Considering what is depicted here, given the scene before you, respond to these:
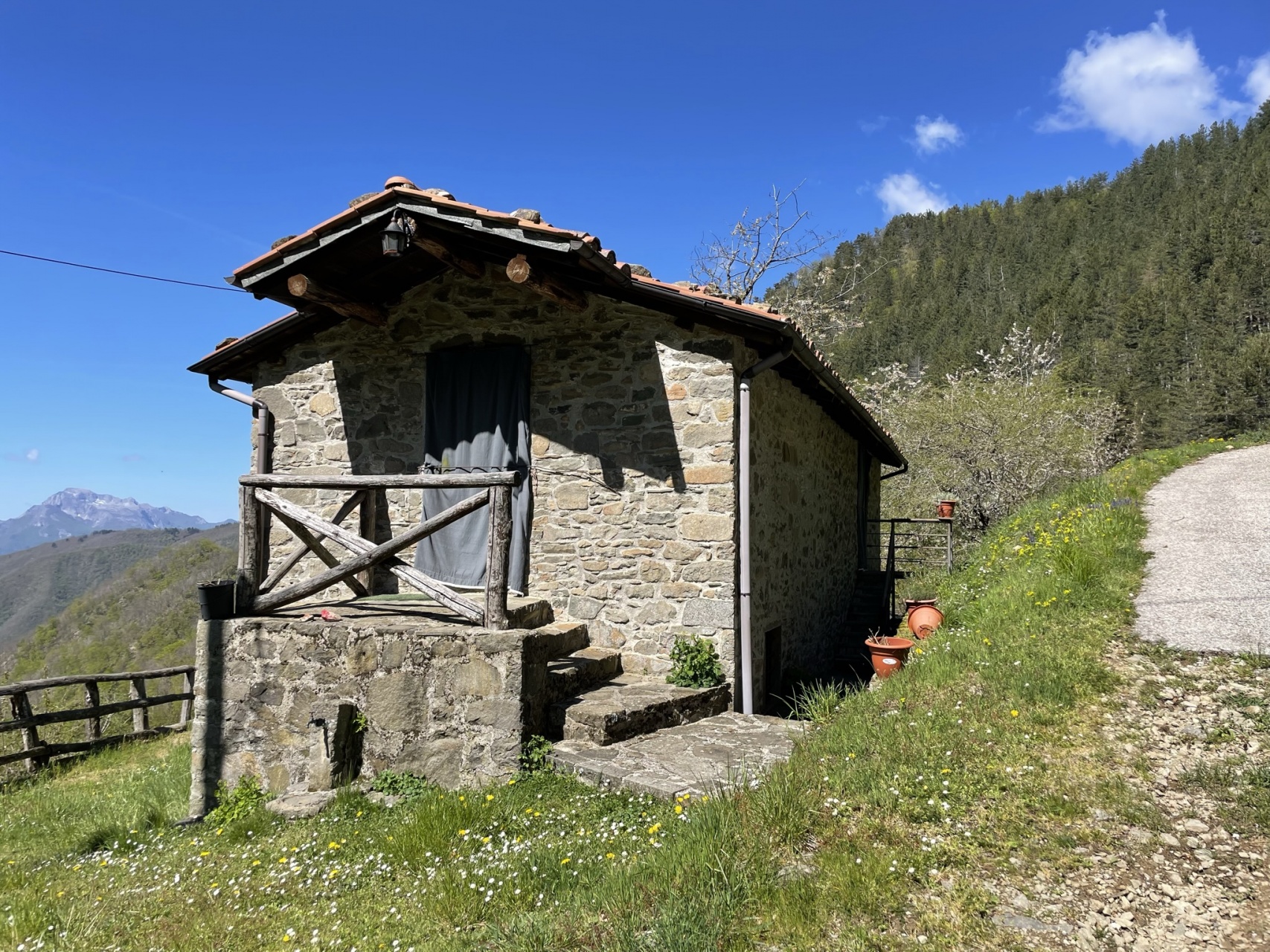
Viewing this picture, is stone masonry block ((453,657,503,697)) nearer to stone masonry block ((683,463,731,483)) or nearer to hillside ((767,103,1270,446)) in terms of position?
stone masonry block ((683,463,731,483))

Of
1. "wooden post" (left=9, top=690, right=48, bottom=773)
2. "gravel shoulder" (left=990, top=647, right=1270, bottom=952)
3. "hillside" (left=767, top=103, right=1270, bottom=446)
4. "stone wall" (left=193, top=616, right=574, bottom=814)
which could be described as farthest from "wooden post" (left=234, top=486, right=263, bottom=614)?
"hillside" (left=767, top=103, right=1270, bottom=446)

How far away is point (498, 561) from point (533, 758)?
140 centimetres

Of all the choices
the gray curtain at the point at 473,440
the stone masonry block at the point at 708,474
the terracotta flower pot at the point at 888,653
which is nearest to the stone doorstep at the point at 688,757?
the terracotta flower pot at the point at 888,653

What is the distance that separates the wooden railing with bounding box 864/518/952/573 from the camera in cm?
1274

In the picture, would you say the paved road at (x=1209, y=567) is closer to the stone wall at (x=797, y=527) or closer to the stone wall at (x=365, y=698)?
the stone wall at (x=797, y=527)

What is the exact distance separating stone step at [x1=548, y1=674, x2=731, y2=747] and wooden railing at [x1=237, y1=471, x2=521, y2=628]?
2.91 ft

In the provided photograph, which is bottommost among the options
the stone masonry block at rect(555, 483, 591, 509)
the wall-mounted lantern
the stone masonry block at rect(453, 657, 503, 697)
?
the stone masonry block at rect(453, 657, 503, 697)

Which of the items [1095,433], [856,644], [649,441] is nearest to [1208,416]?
[1095,433]

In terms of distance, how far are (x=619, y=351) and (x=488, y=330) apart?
1582mm

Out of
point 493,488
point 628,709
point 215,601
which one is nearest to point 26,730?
point 215,601

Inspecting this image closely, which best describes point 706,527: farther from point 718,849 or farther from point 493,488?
point 718,849

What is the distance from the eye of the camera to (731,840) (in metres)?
3.20

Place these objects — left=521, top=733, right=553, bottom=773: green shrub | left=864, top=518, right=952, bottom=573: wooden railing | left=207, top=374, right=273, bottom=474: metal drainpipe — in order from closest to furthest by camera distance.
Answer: left=521, top=733, right=553, bottom=773: green shrub → left=207, top=374, right=273, bottom=474: metal drainpipe → left=864, top=518, right=952, bottom=573: wooden railing

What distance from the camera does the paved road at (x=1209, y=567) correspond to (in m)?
4.85
